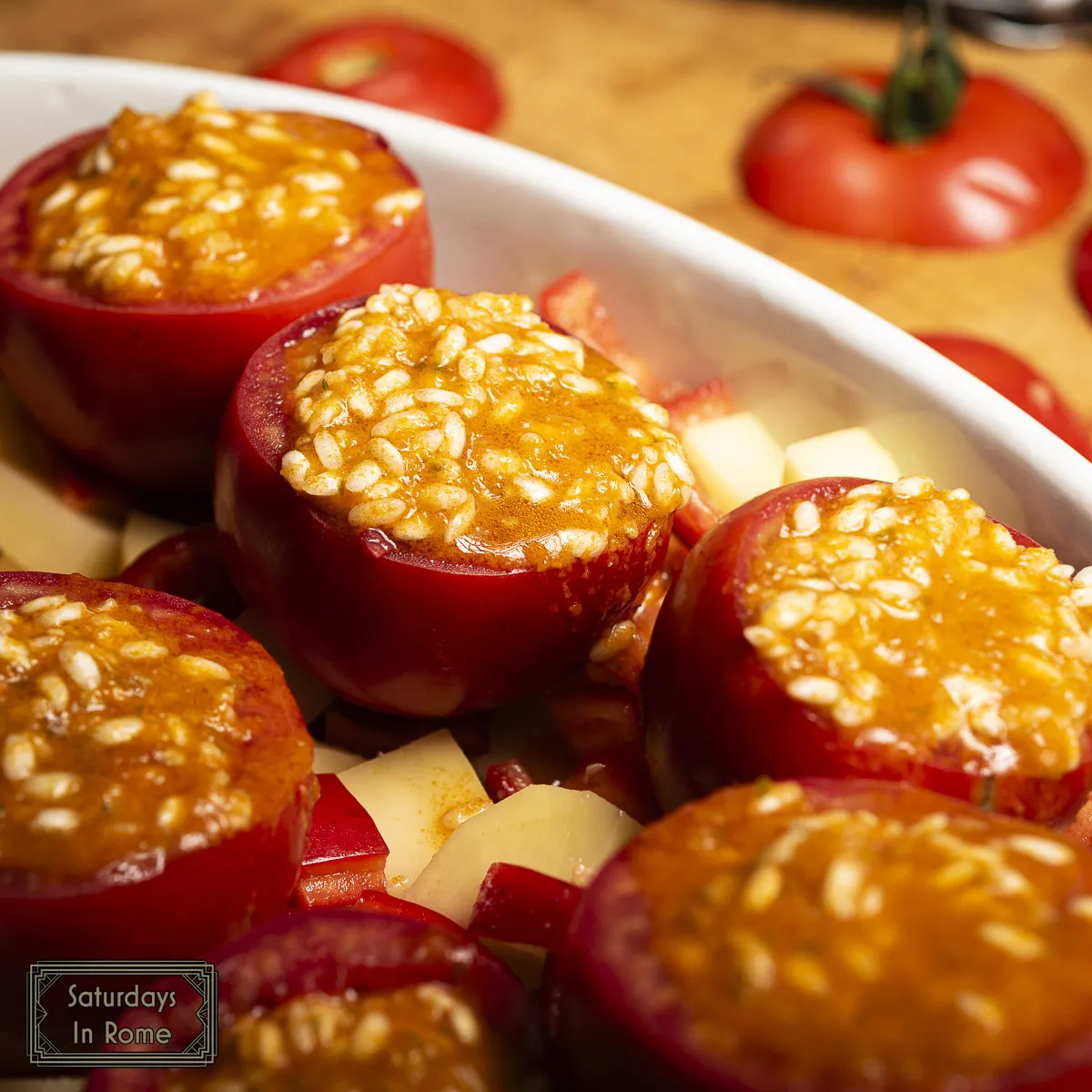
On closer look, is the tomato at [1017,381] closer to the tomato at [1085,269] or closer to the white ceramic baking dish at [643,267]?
the tomato at [1085,269]

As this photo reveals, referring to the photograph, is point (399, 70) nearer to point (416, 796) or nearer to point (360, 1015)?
point (416, 796)

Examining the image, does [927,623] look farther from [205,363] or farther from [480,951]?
[205,363]

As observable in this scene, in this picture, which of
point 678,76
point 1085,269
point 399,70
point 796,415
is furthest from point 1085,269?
point 399,70

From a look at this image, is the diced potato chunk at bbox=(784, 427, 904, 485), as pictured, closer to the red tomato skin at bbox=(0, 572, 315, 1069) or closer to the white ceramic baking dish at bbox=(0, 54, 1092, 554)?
the white ceramic baking dish at bbox=(0, 54, 1092, 554)

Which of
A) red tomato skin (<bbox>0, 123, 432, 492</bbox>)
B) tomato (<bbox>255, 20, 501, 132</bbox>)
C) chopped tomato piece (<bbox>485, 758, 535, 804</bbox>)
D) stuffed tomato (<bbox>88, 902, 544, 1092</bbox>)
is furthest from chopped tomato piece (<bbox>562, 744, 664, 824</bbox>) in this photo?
tomato (<bbox>255, 20, 501, 132</bbox>)

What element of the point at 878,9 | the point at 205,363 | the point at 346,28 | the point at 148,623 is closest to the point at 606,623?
the point at 148,623

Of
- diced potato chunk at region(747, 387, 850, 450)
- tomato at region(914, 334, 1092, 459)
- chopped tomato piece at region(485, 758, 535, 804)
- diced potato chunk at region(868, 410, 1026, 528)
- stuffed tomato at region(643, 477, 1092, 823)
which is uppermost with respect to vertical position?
stuffed tomato at region(643, 477, 1092, 823)
